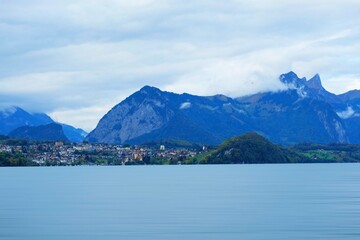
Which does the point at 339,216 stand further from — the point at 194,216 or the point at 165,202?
the point at 165,202

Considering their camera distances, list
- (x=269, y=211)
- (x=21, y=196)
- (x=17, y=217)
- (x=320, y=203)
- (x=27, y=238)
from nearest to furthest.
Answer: (x=27, y=238)
(x=17, y=217)
(x=269, y=211)
(x=320, y=203)
(x=21, y=196)

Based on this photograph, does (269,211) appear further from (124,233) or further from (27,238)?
(27,238)

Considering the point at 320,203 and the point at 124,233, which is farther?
the point at 320,203

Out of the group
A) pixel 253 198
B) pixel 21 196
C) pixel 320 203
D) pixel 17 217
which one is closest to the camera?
pixel 17 217

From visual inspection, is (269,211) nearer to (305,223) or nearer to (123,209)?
(305,223)

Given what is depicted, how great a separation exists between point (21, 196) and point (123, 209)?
40.2 m

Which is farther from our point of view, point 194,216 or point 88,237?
point 194,216

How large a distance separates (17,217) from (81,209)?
14.3m

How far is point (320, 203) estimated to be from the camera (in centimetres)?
11450

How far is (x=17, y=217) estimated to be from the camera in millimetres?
92062

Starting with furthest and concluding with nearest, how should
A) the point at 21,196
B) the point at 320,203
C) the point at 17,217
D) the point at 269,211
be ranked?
the point at 21,196 < the point at 320,203 < the point at 269,211 < the point at 17,217

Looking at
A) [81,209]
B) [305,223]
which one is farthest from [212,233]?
[81,209]

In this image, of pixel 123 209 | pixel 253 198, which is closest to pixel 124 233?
pixel 123 209

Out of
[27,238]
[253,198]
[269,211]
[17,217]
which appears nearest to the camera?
[27,238]
